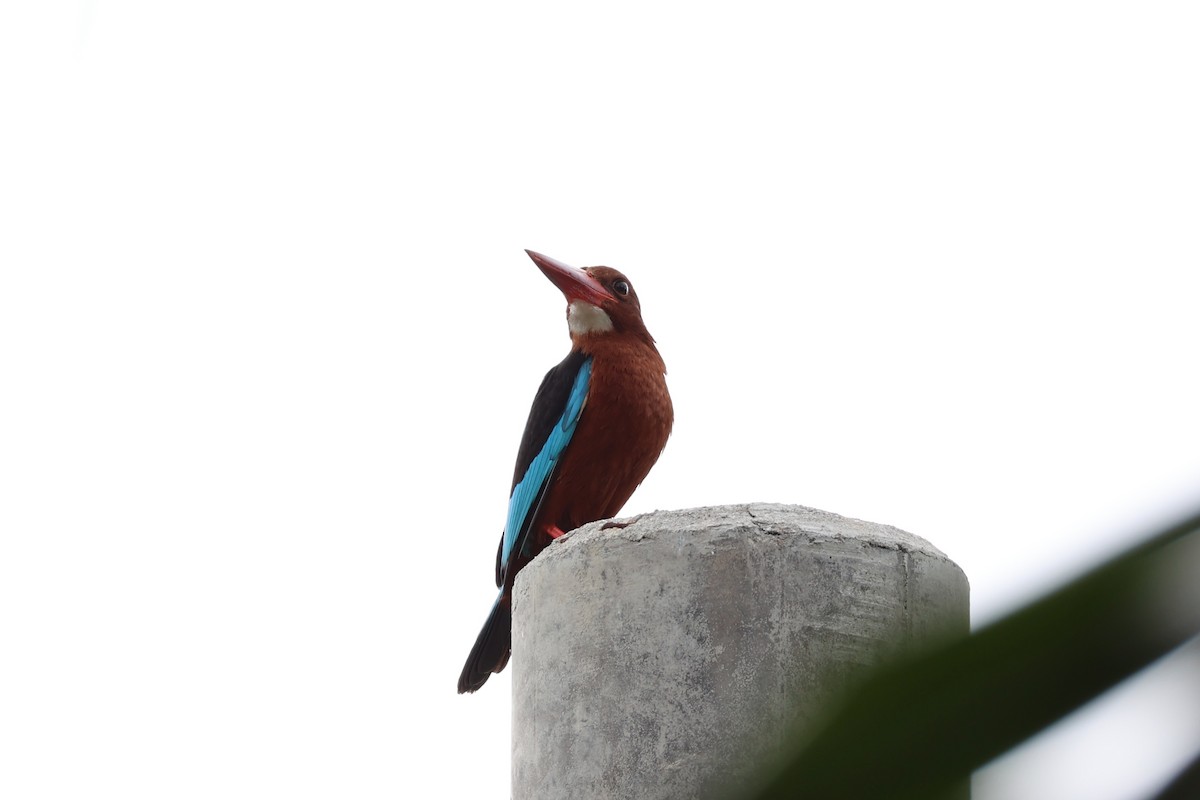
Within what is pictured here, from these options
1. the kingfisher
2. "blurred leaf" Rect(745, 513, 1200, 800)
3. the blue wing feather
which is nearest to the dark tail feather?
the kingfisher

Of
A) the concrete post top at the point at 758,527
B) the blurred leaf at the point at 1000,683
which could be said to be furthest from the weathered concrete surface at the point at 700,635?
the blurred leaf at the point at 1000,683

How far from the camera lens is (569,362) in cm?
521

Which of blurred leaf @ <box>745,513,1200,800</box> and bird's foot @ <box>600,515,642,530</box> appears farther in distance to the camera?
bird's foot @ <box>600,515,642,530</box>

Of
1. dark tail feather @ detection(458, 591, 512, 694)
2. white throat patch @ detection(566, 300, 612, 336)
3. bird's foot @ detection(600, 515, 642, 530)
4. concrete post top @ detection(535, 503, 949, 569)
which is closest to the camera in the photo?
concrete post top @ detection(535, 503, 949, 569)

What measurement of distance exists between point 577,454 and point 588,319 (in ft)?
2.17

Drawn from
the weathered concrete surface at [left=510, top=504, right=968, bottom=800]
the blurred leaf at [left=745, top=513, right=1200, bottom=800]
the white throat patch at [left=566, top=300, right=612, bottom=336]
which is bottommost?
the weathered concrete surface at [left=510, top=504, right=968, bottom=800]

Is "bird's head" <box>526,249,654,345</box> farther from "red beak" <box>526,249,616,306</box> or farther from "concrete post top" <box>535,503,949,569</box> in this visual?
"concrete post top" <box>535,503,949,569</box>

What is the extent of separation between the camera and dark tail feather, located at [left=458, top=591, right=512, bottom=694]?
485 cm

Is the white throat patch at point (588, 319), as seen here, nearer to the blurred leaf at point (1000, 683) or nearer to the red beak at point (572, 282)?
the red beak at point (572, 282)

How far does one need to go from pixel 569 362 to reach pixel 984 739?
16.0ft

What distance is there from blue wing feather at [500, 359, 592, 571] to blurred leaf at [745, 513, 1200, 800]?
15.0ft

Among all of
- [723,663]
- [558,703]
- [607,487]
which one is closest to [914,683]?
[723,663]

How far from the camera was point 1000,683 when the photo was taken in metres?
0.33

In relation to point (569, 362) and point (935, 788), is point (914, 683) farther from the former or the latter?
point (569, 362)
